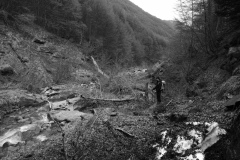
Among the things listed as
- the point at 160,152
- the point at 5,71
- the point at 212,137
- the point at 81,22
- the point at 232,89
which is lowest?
the point at 5,71

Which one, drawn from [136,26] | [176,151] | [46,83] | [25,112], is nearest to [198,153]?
[176,151]

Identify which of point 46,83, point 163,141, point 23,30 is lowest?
point 46,83

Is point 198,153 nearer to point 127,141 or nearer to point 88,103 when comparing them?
point 127,141

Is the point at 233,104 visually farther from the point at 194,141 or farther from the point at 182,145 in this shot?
the point at 182,145

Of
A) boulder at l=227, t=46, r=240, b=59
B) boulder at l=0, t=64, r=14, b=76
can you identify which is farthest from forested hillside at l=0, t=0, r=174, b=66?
boulder at l=227, t=46, r=240, b=59

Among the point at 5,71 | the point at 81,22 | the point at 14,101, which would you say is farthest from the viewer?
the point at 81,22

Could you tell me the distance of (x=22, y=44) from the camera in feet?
53.0

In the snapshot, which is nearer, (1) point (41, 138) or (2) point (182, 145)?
(2) point (182, 145)

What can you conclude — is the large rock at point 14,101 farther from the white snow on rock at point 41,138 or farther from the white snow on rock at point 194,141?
the white snow on rock at point 194,141

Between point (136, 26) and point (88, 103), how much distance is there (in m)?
47.1

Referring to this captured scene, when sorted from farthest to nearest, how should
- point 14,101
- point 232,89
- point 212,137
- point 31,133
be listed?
point 14,101 < point 31,133 < point 232,89 < point 212,137

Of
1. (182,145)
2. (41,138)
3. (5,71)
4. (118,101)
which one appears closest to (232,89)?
(182,145)

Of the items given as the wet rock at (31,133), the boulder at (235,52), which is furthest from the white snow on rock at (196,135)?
the boulder at (235,52)

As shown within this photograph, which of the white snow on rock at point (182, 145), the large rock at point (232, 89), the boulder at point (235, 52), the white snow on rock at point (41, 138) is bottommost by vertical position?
the white snow on rock at point (41, 138)
